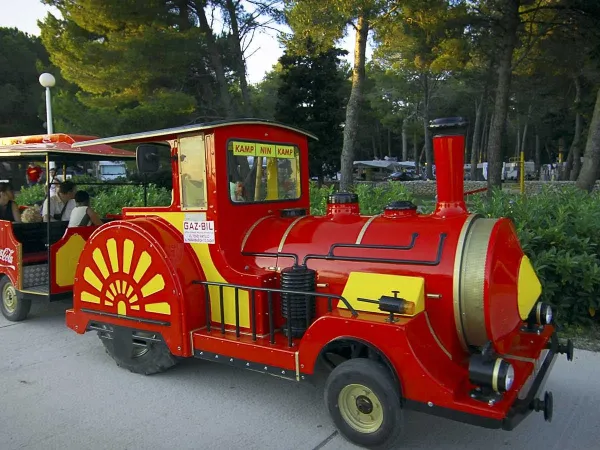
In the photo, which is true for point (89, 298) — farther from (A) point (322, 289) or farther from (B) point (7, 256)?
(B) point (7, 256)

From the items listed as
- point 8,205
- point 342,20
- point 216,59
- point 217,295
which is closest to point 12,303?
point 8,205

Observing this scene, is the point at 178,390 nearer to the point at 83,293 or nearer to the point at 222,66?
the point at 83,293

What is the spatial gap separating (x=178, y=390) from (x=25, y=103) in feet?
96.5

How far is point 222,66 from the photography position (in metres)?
16.1

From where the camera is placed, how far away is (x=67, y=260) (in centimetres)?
589

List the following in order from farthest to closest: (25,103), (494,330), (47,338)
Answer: (25,103) < (47,338) < (494,330)

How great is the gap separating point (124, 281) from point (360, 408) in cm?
226

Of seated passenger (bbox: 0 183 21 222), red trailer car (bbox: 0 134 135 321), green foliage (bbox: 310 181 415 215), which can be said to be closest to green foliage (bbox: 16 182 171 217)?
seated passenger (bbox: 0 183 21 222)

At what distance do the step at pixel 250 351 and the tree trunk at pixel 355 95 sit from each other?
8.31m

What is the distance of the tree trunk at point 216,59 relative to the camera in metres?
15.3

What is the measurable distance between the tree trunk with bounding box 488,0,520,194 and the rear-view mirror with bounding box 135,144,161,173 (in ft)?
34.1

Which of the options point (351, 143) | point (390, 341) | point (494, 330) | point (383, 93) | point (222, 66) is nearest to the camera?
point (390, 341)

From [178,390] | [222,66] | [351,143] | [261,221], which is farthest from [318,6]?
[178,390]

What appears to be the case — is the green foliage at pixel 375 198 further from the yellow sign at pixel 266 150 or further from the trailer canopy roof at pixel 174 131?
the trailer canopy roof at pixel 174 131
